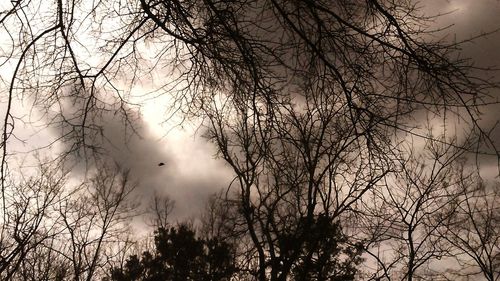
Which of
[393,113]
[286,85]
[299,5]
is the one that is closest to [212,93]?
[286,85]

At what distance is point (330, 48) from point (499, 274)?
15.2 meters

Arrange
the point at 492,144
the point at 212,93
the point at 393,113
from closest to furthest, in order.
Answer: the point at 492,144 < the point at 393,113 < the point at 212,93

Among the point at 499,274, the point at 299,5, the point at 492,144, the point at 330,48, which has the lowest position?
the point at 492,144

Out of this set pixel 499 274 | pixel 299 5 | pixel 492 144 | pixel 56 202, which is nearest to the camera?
pixel 492 144

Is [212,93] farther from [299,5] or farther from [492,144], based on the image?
[492,144]

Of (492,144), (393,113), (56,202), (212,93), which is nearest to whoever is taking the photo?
(492,144)

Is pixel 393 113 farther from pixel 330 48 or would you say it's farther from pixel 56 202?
pixel 56 202

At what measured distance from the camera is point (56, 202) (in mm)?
12094

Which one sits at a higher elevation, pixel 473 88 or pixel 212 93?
pixel 212 93

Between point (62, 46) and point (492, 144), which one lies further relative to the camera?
point (62, 46)

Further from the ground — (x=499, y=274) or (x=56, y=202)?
(x=56, y=202)

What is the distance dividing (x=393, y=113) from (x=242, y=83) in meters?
1.07

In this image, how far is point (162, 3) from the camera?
9.86ft

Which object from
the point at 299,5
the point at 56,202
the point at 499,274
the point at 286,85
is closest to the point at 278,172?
the point at 286,85
